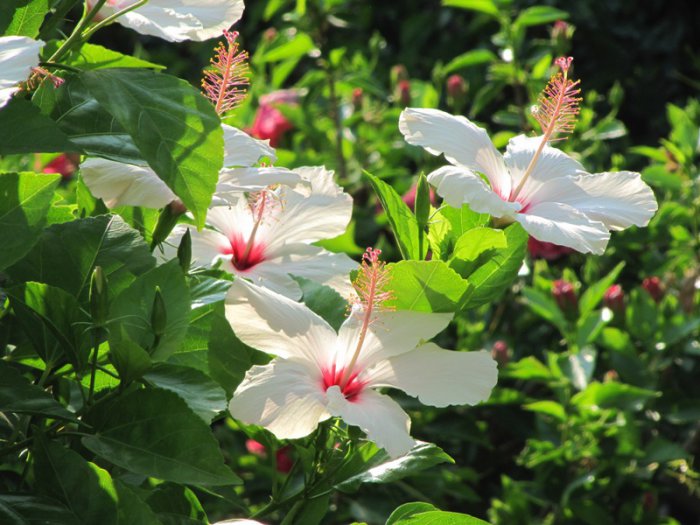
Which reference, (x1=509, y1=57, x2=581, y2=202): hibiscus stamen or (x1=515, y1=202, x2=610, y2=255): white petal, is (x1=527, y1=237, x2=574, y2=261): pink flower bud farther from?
(x1=515, y1=202, x2=610, y2=255): white petal

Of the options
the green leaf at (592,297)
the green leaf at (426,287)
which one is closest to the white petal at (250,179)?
the green leaf at (426,287)

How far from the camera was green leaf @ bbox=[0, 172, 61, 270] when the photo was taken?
80 centimetres

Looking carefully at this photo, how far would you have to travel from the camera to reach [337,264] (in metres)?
1.06

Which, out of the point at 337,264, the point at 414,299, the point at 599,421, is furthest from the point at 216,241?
the point at 599,421

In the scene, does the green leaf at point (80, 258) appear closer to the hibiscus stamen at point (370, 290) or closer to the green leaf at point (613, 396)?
the hibiscus stamen at point (370, 290)

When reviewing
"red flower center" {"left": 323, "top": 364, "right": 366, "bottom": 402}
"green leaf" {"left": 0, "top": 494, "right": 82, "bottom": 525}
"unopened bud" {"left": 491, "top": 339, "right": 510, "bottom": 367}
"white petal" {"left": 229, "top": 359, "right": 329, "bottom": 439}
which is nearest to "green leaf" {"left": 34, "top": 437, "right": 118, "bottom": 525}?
"green leaf" {"left": 0, "top": 494, "right": 82, "bottom": 525}

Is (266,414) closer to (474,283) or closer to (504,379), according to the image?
(474,283)

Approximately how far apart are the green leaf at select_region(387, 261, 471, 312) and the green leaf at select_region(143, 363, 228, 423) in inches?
6.7

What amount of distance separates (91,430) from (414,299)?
291mm

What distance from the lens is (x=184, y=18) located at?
0.89m

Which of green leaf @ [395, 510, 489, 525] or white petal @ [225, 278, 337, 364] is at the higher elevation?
white petal @ [225, 278, 337, 364]

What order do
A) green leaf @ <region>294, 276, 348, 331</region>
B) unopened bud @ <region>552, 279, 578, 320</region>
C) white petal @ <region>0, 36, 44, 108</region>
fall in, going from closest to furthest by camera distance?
white petal @ <region>0, 36, 44, 108</region>, green leaf @ <region>294, 276, 348, 331</region>, unopened bud @ <region>552, 279, 578, 320</region>

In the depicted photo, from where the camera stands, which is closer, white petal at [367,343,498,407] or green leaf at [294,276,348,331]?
white petal at [367,343,498,407]

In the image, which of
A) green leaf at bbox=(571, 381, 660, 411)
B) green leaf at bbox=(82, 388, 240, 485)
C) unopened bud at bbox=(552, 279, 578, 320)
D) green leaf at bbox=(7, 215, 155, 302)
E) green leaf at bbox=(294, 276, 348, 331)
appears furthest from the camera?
unopened bud at bbox=(552, 279, 578, 320)
